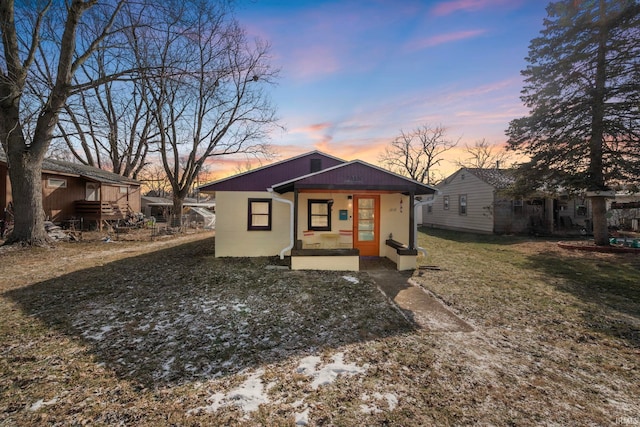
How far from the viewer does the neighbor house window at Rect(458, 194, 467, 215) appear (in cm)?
1961

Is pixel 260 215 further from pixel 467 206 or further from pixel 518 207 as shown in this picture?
pixel 518 207

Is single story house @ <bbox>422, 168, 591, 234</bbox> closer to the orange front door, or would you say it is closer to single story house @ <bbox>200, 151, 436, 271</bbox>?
single story house @ <bbox>200, 151, 436, 271</bbox>

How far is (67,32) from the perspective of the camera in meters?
10.1

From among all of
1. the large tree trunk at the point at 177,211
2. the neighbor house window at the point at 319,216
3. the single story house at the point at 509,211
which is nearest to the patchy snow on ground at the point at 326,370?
the neighbor house window at the point at 319,216

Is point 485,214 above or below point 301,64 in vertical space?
below

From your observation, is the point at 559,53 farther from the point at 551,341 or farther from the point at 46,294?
the point at 46,294

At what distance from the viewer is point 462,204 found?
20.0 metres

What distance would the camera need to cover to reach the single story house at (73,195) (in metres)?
16.1

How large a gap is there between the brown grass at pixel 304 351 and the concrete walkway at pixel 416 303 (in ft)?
0.82

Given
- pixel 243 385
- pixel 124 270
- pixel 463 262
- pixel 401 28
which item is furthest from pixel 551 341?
pixel 124 270

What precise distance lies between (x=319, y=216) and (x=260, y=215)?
7.21ft

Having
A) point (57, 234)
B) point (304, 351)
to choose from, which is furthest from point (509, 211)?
point (57, 234)

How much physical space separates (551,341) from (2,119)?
1741cm

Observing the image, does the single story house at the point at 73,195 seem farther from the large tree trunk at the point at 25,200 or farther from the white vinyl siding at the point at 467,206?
the white vinyl siding at the point at 467,206
